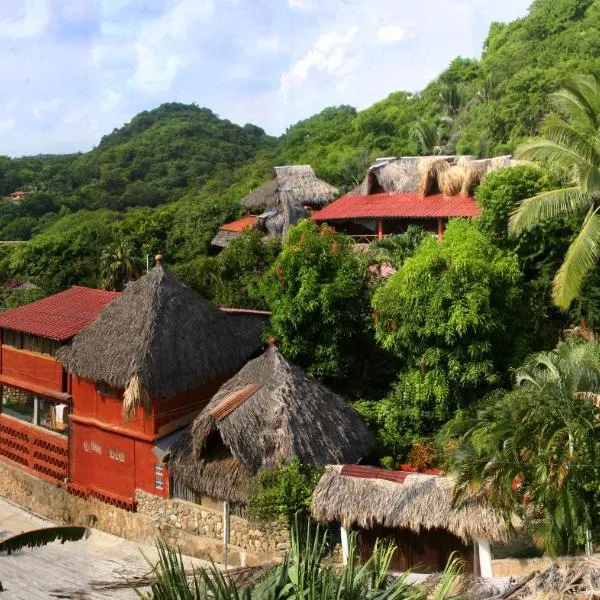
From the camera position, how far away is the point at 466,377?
13508 millimetres

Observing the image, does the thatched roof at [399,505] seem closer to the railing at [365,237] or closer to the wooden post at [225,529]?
the wooden post at [225,529]

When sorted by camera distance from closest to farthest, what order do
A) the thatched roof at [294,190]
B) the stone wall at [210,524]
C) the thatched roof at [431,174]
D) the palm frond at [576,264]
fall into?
1. the stone wall at [210,524]
2. the palm frond at [576,264]
3. the thatched roof at [431,174]
4. the thatched roof at [294,190]

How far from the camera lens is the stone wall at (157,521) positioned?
13.0 metres

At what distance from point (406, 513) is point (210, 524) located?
14.1 feet

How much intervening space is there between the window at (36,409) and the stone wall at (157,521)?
4.32ft

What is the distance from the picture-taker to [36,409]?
17672mm

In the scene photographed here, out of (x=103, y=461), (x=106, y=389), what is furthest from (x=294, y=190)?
(x=103, y=461)

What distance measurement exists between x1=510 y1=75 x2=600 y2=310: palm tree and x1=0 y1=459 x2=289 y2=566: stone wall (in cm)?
683

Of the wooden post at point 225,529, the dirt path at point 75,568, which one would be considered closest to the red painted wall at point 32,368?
the dirt path at point 75,568

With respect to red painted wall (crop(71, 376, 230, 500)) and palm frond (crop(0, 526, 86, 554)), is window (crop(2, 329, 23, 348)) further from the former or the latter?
palm frond (crop(0, 526, 86, 554))

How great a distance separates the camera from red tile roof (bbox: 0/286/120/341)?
651 inches

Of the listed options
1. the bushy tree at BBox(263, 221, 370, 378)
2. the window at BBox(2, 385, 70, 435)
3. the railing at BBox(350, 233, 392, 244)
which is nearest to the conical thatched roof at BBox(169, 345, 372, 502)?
the bushy tree at BBox(263, 221, 370, 378)

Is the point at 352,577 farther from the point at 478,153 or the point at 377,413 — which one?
the point at 478,153

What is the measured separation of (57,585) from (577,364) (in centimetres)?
827
